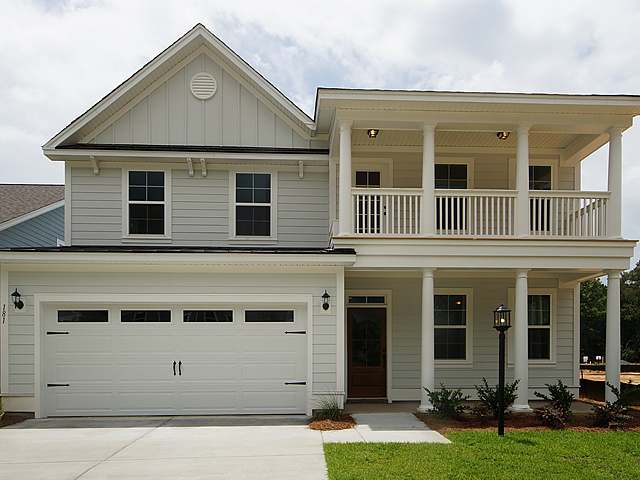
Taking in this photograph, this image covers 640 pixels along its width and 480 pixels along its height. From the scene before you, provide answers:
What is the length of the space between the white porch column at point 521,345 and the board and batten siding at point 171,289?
3.53m

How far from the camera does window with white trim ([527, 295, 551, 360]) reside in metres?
12.1

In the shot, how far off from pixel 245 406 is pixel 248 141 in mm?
5926

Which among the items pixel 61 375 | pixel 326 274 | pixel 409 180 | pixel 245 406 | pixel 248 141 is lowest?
pixel 245 406

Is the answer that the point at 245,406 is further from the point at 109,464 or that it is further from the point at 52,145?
the point at 52,145

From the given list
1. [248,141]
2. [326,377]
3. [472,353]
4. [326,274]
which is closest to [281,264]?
[326,274]

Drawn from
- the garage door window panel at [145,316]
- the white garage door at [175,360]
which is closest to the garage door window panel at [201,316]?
the white garage door at [175,360]

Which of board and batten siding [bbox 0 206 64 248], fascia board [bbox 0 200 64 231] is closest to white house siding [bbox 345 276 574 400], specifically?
fascia board [bbox 0 200 64 231]

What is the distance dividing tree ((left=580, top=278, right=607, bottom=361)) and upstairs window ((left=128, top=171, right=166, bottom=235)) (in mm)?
25833

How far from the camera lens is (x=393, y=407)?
10.7 metres

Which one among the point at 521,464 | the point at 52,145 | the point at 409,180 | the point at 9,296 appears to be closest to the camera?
the point at 521,464

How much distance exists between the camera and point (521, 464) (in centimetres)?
648

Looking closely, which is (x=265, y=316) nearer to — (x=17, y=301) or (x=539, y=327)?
(x=17, y=301)

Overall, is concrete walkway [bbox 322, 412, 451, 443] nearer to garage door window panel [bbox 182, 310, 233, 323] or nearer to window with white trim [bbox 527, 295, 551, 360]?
garage door window panel [bbox 182, 310, 233, 323]

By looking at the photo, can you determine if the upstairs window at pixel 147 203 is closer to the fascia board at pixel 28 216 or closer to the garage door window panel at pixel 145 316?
the garage door window panel at pixel 145 316
